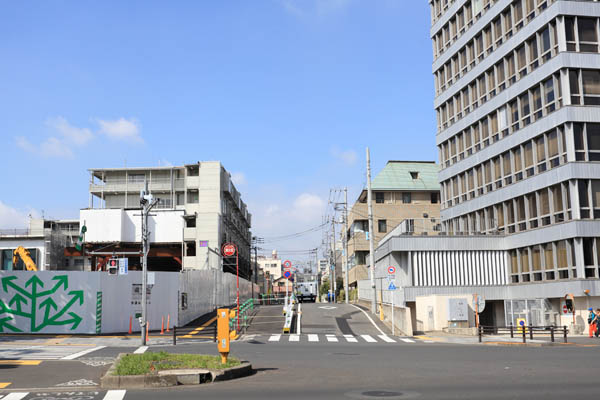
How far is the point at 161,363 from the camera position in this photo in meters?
15.0

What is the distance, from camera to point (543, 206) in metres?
38.9

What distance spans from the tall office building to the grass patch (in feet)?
87.5

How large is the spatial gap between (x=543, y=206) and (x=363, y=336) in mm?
15721

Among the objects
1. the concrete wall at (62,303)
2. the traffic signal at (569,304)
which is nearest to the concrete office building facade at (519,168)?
the traffic signal at (569,304)

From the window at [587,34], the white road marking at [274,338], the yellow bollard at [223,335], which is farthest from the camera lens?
the window at [587,34]

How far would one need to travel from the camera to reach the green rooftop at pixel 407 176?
7788cm

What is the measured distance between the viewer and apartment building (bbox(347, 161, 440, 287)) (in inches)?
3036

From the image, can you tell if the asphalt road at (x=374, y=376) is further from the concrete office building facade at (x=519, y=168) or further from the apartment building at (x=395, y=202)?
the apartment building at (x=395, y=202)

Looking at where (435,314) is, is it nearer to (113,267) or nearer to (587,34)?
(113,267)

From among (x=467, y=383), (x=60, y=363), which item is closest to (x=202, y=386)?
(x=467, y=383)

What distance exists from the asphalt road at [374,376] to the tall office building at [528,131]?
55.7ft

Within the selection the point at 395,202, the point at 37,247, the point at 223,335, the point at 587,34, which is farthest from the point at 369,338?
the point at 37,247

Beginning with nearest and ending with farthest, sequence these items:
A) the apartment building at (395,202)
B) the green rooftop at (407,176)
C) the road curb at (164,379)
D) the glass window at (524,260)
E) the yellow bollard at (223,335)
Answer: the road curb at (164,379) → the yellow bollard at (223,335) → the glass window at (524,260) → the apartment building at (395,202) → the green rooftop at (407,176)

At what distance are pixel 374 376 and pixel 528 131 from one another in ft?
99.6
